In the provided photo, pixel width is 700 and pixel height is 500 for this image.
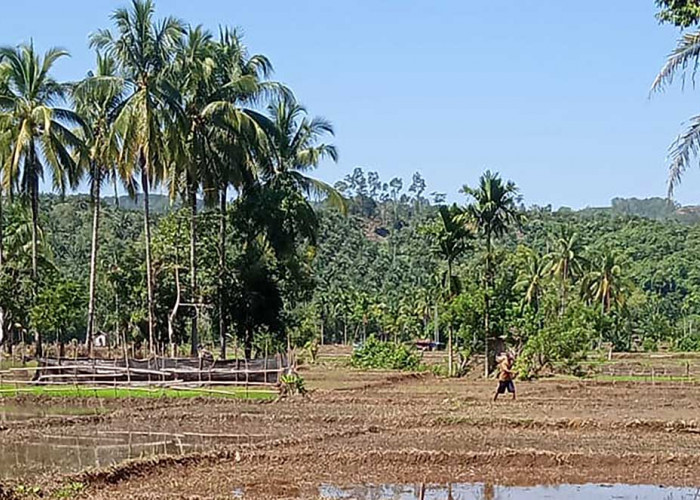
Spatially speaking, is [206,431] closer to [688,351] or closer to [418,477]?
[418,477]

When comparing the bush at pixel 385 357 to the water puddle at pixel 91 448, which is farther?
the bush at pixel 385 357

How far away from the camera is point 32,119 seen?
40.1 metres

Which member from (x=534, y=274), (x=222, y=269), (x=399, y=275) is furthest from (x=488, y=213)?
(x=399, y=275)

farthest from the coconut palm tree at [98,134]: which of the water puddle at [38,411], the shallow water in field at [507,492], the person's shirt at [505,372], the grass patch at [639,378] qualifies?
the shallow water in field at [507,492]

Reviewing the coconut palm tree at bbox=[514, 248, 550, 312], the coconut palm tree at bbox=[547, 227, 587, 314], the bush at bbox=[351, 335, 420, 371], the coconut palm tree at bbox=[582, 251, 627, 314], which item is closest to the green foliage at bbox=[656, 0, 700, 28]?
the bush at bbox=[351, 335, 420, 371]

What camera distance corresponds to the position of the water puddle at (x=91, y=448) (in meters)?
17.4

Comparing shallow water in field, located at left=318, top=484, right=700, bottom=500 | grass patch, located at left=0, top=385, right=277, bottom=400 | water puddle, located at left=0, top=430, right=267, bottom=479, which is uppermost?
grass patch, located at left=0, top=385, right=277, bottom=400

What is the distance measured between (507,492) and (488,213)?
31143 millimetres

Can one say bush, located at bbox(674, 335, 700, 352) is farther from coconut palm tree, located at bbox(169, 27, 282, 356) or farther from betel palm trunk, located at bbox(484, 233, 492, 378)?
coconut palm tree, located at bbox(169, 27, 282, 356)

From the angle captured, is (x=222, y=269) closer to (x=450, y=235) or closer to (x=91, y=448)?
(x=450, y=235)

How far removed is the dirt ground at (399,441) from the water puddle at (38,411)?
987 millimetres

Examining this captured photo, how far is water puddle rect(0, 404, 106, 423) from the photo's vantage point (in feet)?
87.4

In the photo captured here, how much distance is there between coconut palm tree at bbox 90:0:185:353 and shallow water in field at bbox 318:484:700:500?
25362 millimetres

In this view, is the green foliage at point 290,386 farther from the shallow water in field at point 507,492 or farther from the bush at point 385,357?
the bush at point 385,357
